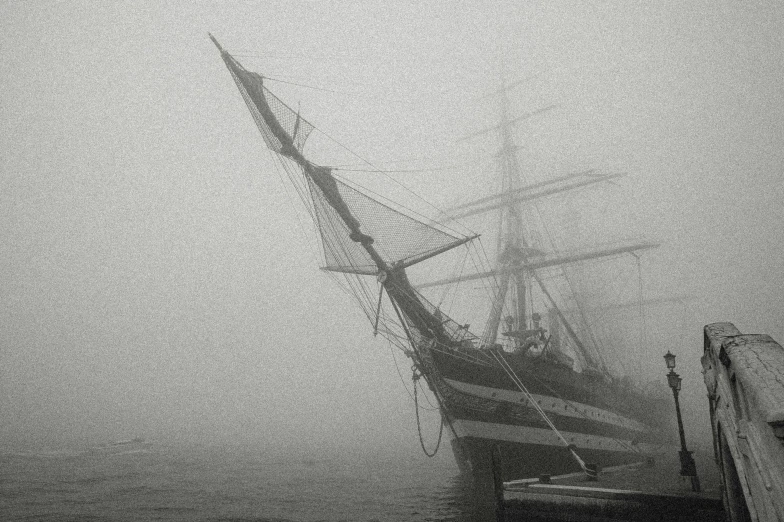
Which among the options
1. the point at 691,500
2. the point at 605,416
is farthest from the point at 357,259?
the point at 605,416

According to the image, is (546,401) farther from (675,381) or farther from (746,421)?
(746,421)

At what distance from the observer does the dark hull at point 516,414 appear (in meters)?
16.0

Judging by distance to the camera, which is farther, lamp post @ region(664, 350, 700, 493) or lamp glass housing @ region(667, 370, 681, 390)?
lamp glass housing @ region(667, 370, 681, 390)

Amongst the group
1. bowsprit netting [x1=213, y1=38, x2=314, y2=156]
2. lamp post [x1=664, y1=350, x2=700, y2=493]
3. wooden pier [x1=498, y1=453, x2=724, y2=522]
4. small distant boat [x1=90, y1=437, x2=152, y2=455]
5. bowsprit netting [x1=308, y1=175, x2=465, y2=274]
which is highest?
bowsprit netting [x1=213, y1=38, x2=314, y2=156]

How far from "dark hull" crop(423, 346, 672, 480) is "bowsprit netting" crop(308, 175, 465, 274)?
14.4 feet

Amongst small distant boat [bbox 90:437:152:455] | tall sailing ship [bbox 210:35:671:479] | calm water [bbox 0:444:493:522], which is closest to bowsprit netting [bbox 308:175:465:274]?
tall sailing ship [bbox 210:35:671:479]

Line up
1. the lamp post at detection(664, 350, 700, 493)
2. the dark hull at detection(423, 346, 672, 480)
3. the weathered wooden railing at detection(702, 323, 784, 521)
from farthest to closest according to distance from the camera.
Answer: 1. the dark hull at detection(423, 346, 672, 480)
2. the lamp post at detection(664, 350, 700, 493)
3. the weathered wooden railing at detection(702, 323, 784, 521)

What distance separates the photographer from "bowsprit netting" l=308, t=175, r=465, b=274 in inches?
586

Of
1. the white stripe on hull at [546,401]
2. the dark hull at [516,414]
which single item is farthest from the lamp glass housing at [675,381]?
the white stripe on hull at [546,401]

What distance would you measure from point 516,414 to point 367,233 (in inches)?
379

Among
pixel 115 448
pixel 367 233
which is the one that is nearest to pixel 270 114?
pixel 367 233

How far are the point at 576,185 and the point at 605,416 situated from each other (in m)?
23.8

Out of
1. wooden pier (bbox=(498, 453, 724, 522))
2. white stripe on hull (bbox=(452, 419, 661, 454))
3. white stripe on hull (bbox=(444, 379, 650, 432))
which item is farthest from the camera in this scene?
white stripe on hull (bbox=(444, 379, 650, 432))

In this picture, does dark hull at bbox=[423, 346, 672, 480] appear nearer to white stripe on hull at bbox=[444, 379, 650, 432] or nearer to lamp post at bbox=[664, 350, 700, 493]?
white stripe on hull at bbox=[444, 379, 650, 432]
